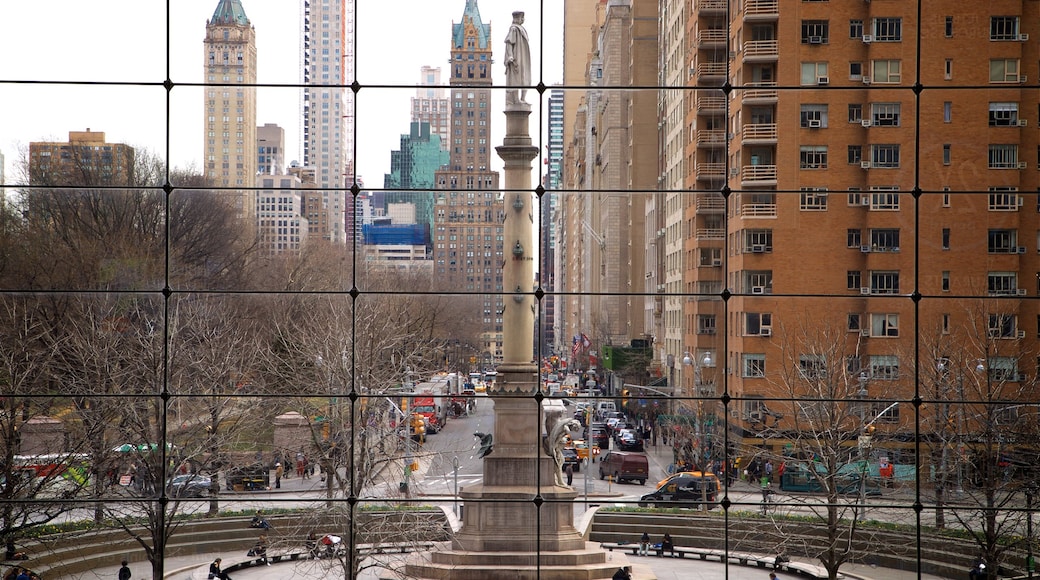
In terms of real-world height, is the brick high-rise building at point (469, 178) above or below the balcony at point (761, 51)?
below

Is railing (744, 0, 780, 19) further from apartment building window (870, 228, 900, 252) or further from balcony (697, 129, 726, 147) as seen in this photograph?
apartment building window (870, 228, 900, 252)

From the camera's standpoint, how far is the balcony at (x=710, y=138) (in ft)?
47.2

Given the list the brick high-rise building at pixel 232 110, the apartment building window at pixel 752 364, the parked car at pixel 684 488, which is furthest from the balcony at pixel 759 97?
the brick high-rise building at pixel 232 110

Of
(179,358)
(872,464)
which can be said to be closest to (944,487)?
(872,464)

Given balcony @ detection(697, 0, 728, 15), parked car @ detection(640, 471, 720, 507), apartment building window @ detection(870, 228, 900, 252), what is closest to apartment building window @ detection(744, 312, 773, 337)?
apartment building window @ detection(870, 228, 900, 252)

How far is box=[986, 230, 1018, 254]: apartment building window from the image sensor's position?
41.7 ft

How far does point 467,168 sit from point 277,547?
5.24 m

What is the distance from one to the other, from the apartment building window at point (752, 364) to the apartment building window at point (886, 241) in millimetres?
1842

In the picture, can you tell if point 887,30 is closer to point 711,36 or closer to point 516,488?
point 711,36

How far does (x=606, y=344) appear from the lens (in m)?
17.2

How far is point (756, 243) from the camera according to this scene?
13508 millimetres

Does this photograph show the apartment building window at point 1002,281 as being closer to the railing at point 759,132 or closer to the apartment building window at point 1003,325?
the apartment building window at point 1003,325

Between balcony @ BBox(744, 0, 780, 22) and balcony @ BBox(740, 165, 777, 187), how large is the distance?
1.90 m

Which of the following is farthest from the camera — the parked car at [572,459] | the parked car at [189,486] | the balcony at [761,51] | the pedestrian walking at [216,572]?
the parked car at [572,459]
